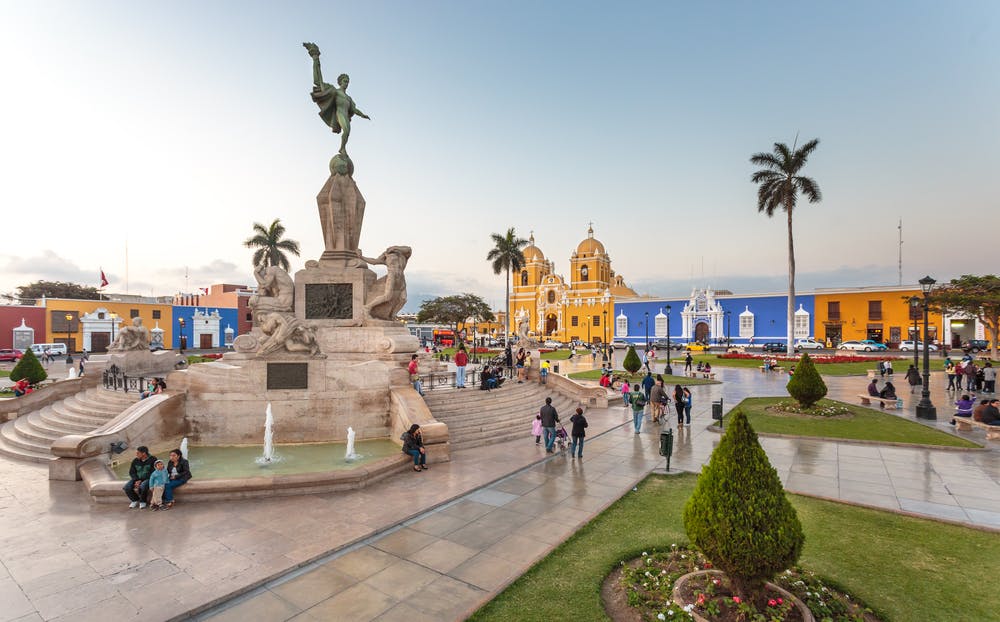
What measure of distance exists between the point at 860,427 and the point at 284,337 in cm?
1679

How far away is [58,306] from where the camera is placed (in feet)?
149

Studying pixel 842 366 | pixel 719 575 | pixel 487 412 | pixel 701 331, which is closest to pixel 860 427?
pixel 487 412

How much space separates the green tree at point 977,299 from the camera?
106 ft

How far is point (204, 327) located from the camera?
53.0 m

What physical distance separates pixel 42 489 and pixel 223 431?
3.46m

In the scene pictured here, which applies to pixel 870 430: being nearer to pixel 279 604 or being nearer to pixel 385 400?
pixel 385 400

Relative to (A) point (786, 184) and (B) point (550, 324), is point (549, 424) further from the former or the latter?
(B) point (550, 324)

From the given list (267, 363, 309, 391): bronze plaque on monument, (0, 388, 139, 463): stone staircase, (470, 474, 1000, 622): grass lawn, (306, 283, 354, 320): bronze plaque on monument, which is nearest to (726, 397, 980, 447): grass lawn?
(470, 474, 1000, 622): grass lawn

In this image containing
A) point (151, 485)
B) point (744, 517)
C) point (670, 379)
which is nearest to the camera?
point (744, 517)

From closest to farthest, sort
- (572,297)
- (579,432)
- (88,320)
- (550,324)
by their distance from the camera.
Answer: (579,432) < (88,320) < (572,297) < (550,324)

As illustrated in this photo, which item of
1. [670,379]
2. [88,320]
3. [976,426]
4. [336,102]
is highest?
[336,102]

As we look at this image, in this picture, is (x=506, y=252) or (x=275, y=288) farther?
(x=506, y=252)

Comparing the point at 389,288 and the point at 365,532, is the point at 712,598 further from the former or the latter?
the point at 389,288

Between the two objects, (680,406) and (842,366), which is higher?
(680,406)
